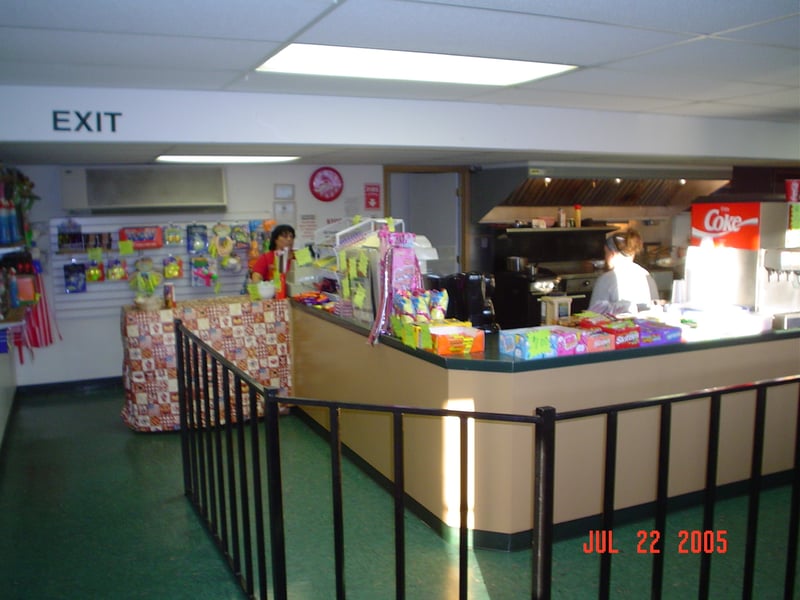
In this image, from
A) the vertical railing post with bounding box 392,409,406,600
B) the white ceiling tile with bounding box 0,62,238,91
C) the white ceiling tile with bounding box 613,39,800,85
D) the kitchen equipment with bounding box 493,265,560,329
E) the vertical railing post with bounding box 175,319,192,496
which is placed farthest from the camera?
the kitchen equipment with bounding box 493,265,560,329

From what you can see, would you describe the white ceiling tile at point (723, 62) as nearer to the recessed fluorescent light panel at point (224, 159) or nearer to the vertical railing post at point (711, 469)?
the vertical railing post at point (711, 469)

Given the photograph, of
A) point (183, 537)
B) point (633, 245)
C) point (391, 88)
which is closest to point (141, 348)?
point (183, 537)

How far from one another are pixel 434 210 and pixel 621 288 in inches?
150

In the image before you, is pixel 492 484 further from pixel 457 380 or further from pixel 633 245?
pixel 633 245

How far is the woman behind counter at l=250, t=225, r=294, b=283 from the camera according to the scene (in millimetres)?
6203

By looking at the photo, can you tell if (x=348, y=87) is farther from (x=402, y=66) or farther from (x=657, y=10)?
(x=657, y=10)

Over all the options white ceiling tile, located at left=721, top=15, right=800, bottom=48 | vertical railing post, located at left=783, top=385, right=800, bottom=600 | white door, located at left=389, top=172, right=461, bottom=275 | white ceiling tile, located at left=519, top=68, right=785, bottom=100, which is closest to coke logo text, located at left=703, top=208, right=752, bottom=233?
white ceiling tile, located at left=519, top=68, right=785, bottom=100

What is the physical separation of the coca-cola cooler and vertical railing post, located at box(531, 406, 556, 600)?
305 cm

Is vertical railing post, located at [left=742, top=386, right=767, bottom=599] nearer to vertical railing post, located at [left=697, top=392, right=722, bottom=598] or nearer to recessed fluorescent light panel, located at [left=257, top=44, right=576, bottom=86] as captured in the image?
vertical railing post, located at [left=697, top=392, right=722, bottom=598]

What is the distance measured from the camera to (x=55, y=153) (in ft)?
16.9

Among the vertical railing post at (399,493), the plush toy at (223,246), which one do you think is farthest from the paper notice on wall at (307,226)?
the vertical railing post at (399,493)

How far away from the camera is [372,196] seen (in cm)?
788

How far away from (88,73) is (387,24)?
5.88 ft
